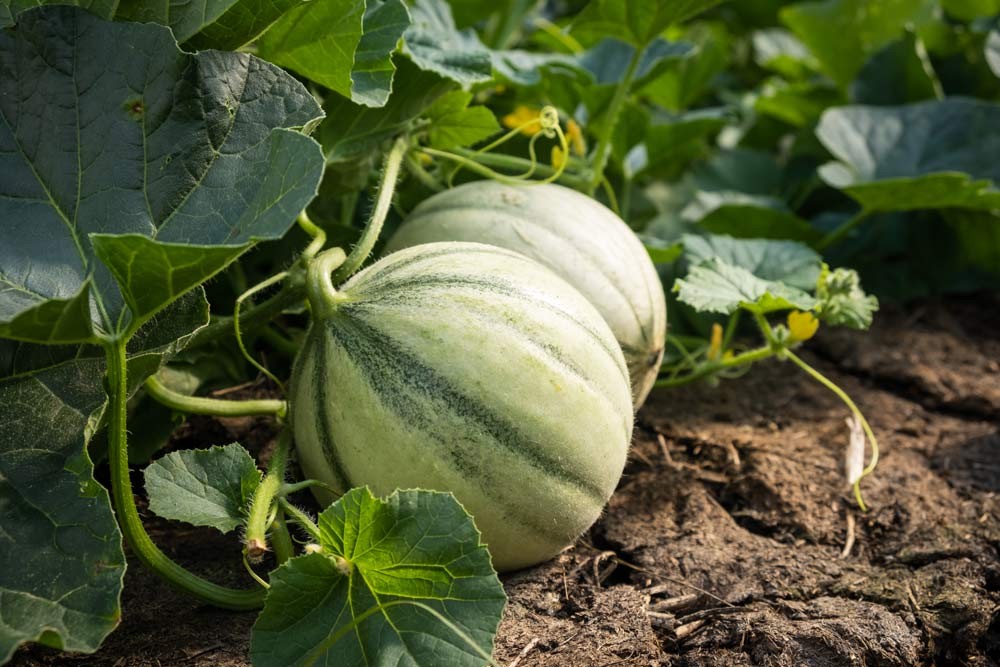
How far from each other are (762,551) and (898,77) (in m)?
2.00

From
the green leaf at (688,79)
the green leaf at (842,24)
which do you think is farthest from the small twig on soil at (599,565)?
the green leaf at (842,24)

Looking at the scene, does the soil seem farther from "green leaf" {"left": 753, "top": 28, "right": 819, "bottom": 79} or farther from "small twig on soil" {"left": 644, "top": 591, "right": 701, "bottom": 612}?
"green leaf" {"left": 753, "top": 28, "right": 819, "bottom": 79}

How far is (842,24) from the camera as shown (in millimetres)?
3406

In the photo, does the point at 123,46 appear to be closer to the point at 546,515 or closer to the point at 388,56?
the point at 388,56

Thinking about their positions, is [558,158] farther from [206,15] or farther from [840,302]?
[206,15]

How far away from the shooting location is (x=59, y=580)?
51.0 inches

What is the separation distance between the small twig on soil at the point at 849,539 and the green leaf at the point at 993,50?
168 centimetres

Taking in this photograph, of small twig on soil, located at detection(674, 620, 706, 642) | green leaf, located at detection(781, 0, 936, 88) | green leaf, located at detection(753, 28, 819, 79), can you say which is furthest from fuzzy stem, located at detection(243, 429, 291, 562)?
green leaf, located at detection(753, 28, 819, 79)

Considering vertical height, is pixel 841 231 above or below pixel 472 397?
below

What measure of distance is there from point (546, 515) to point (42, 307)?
2.53 ft

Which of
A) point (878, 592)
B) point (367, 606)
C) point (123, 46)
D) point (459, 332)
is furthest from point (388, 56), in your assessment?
point (878, 592)

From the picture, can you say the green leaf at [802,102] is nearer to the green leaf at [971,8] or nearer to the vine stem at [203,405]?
the green leaf at [971,8]

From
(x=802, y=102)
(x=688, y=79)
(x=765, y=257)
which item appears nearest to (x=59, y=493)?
(x=765, y=257)

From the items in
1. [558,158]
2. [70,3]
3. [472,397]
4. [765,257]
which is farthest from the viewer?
[765,257]
